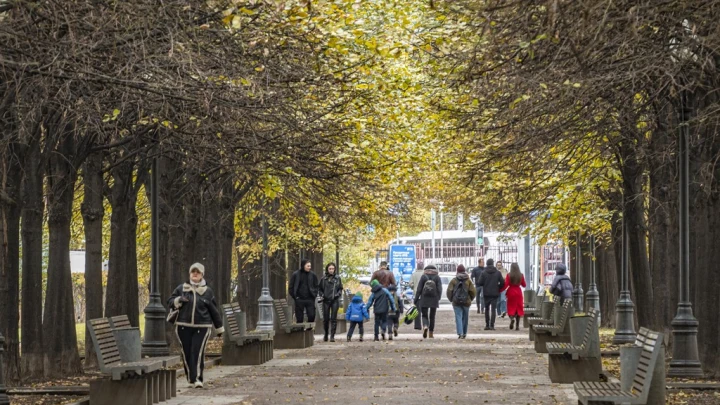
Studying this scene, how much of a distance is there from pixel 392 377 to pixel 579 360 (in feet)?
9.84

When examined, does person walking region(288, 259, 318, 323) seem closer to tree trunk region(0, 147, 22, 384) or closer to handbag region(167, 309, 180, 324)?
handbag region(167, 309, 180, 324)

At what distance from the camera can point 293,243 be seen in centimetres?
4675

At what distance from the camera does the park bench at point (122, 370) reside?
52.3ft

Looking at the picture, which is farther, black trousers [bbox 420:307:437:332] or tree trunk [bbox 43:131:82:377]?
black trousers [bbox 420:307:437:332]

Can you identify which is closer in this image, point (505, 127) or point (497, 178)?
point (505, 127)

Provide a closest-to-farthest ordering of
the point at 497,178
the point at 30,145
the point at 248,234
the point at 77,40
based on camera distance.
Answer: the point at 77,40, the point at 30,145, the point at 497,178, the point at 248,234

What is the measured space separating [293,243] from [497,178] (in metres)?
16.5

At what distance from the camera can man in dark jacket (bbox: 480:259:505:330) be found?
128ft

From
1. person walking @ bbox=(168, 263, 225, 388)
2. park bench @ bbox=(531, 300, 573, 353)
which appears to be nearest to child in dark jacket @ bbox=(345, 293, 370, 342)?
park bench @ bbox=(531, 300, 573, 353)

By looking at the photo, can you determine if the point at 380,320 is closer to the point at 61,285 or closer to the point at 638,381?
the point at 61,285

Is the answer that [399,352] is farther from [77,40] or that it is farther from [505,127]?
[77,40]

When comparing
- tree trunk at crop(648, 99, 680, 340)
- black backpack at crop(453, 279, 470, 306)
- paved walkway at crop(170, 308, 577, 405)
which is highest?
tree trunk at crop(648, 99, 680, 340)

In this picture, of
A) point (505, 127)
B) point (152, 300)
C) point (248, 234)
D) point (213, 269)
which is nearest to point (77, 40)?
point (505, 127)

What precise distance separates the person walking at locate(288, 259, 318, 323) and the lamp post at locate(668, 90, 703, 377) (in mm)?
13833
